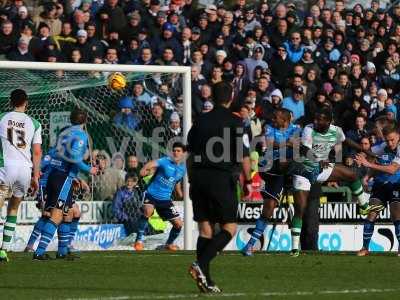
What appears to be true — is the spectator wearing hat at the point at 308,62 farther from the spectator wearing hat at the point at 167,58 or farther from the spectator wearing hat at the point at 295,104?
the spectator wearing hat at the point at 167,58

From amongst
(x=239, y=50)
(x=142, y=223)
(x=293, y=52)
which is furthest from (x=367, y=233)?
(x=293, y=52)

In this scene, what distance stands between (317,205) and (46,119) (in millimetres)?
4875

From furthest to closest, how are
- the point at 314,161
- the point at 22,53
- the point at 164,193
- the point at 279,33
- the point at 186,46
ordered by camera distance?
the point at 279,33 → the point at 186,46 → the point at 22,53 → the point at 164,193 → the point at 314,161

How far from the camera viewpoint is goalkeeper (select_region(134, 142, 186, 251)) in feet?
68.4

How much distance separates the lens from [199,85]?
24.1m

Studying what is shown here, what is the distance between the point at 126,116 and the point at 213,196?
10.2 metres

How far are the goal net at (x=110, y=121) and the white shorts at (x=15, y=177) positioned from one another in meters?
4.13

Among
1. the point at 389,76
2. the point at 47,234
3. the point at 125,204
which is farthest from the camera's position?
the point at 389,76

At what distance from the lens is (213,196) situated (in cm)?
1206

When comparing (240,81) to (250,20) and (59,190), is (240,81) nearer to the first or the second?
(250,20)

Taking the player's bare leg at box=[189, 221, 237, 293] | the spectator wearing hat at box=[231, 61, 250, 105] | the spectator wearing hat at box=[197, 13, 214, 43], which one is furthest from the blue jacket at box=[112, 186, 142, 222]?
the player's bare leg at box=[189, 221, 237, 293]

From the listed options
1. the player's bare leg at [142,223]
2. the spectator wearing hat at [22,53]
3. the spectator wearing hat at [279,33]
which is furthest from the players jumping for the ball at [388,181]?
the spectator wearing hat at [279,33]

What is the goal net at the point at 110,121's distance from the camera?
68.0 ft

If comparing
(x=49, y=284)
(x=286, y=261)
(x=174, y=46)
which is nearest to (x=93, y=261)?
(x=286, y=261)
